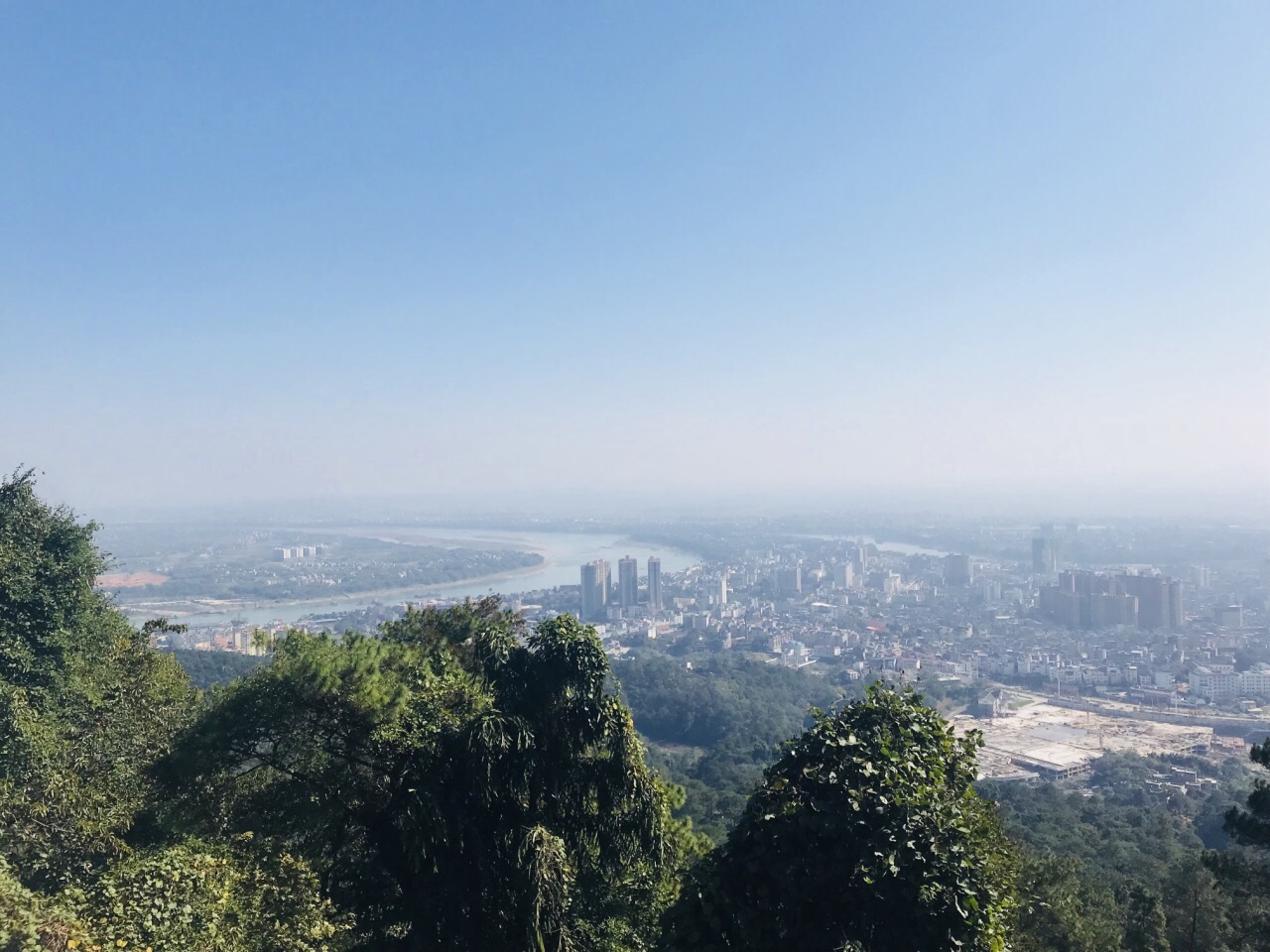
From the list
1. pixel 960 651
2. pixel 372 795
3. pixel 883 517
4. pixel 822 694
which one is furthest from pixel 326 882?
pixel 883 517

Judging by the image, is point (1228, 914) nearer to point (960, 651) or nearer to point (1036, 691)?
point (1036, 691)

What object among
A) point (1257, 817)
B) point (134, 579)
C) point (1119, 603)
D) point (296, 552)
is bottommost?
point (1119, 603)

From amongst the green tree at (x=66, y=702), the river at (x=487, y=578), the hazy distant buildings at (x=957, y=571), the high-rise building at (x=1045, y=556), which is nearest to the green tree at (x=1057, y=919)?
the green tree at (x=66, y=702)

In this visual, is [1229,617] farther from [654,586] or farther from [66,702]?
[66,702]

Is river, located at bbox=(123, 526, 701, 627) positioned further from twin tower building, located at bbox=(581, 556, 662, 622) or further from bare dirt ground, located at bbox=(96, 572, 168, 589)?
bare dirt ground, located at bbox=(96, 572, 168, 589)

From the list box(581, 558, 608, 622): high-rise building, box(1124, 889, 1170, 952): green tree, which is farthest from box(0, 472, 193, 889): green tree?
box(581, 558, 608, 622): high-rise building

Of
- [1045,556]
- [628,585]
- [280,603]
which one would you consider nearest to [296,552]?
[280,603]
